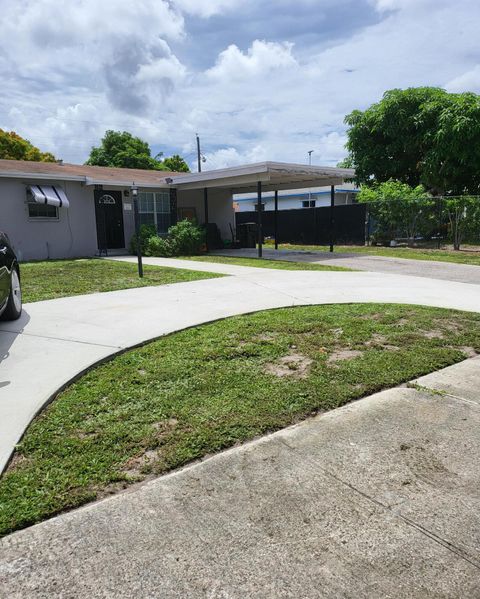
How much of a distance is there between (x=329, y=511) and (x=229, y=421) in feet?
3.53

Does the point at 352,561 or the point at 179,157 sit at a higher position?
the point at 179,157

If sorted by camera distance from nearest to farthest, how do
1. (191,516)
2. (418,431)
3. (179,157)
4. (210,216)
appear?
(191,516) < (418,431) < (210,216) < (179,157)

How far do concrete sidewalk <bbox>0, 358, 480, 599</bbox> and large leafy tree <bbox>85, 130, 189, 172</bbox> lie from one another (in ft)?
Answer: 132

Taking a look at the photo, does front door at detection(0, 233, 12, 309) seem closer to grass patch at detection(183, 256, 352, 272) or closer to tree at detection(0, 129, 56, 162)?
grass patch at detection(183, 256, 352, 272)

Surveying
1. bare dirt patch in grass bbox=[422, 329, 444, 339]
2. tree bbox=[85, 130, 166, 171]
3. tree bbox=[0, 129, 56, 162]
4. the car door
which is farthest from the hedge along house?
tree bbox=[85, 130, 166, 171]

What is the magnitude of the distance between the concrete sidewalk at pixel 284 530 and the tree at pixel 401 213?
691 inches

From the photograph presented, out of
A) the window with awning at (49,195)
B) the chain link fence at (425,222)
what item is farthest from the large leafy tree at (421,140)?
the window with awning at (49,195)

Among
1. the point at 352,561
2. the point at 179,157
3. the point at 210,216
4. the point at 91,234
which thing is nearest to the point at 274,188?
the point at 210,216

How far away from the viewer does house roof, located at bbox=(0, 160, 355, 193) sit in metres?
14.7

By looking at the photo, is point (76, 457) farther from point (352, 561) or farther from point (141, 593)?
point (352, 561)

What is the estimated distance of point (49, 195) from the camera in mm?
15398

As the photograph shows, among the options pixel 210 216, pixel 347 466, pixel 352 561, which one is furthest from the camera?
pixel 210 216

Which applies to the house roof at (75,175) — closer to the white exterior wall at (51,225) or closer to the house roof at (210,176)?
the house roof at (210,176)

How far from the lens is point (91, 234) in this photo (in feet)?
56.2
